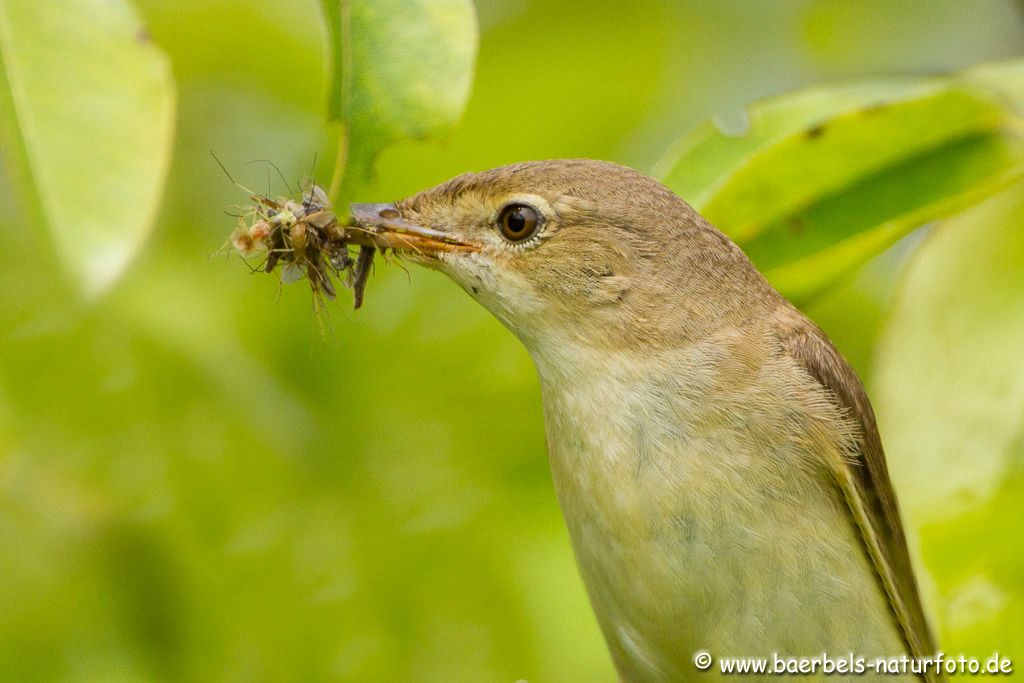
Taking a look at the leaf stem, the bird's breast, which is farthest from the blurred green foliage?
the leaf stem

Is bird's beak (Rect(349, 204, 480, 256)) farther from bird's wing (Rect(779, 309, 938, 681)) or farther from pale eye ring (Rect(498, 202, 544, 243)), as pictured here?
bird's wing (Rect(779, 309, 938, 681))

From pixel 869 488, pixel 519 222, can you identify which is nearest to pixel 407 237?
pixel 519 222

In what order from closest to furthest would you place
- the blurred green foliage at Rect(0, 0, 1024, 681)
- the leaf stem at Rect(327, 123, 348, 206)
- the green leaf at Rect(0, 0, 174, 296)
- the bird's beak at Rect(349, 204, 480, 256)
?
the green leaf at Rect(0, 0, 174, 296), the leaf stem at Rect(327, 123, 348, 206), the bird's beak at Rect(349, 204, 480, 256), the blurred green foliage at Rect(0, 0, 1024, 681)

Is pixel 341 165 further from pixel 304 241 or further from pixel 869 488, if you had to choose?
pixel 869 488

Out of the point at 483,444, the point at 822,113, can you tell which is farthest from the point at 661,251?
the point at 483,444

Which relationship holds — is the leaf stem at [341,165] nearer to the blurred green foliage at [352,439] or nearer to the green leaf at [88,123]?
the green leaf at [88,123]
